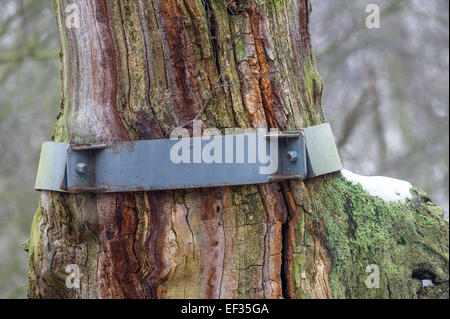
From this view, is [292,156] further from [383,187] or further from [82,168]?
[82,168]

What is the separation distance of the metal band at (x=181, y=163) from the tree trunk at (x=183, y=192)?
0.05 m

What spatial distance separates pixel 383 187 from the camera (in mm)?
1797

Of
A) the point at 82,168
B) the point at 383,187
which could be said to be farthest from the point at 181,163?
the point at 383,187

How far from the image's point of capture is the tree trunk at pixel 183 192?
144cm

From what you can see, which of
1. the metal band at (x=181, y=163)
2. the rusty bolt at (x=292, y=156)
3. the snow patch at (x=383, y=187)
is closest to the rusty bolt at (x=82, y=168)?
the metal band at (x=181, y=163)

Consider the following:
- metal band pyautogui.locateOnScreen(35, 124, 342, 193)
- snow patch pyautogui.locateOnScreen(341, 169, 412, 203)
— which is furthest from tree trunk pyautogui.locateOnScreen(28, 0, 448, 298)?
snow patch pyautogui.locateOnScreen(341, 169, 412, 203)

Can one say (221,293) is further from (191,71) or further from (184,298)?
(191,71)

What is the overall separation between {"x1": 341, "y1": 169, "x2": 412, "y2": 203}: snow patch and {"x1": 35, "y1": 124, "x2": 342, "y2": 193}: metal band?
1.13 feet

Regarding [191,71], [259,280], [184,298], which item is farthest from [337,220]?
[191,71]

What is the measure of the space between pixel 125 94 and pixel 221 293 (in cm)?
67

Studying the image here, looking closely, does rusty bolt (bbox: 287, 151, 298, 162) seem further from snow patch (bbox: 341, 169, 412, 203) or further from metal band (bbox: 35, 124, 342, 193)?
snow patch (bbox: 341, 169, 412, 203)

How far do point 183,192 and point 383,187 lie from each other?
2.62 feet

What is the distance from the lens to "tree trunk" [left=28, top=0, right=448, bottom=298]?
1438 mm

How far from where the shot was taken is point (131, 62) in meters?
1.45
